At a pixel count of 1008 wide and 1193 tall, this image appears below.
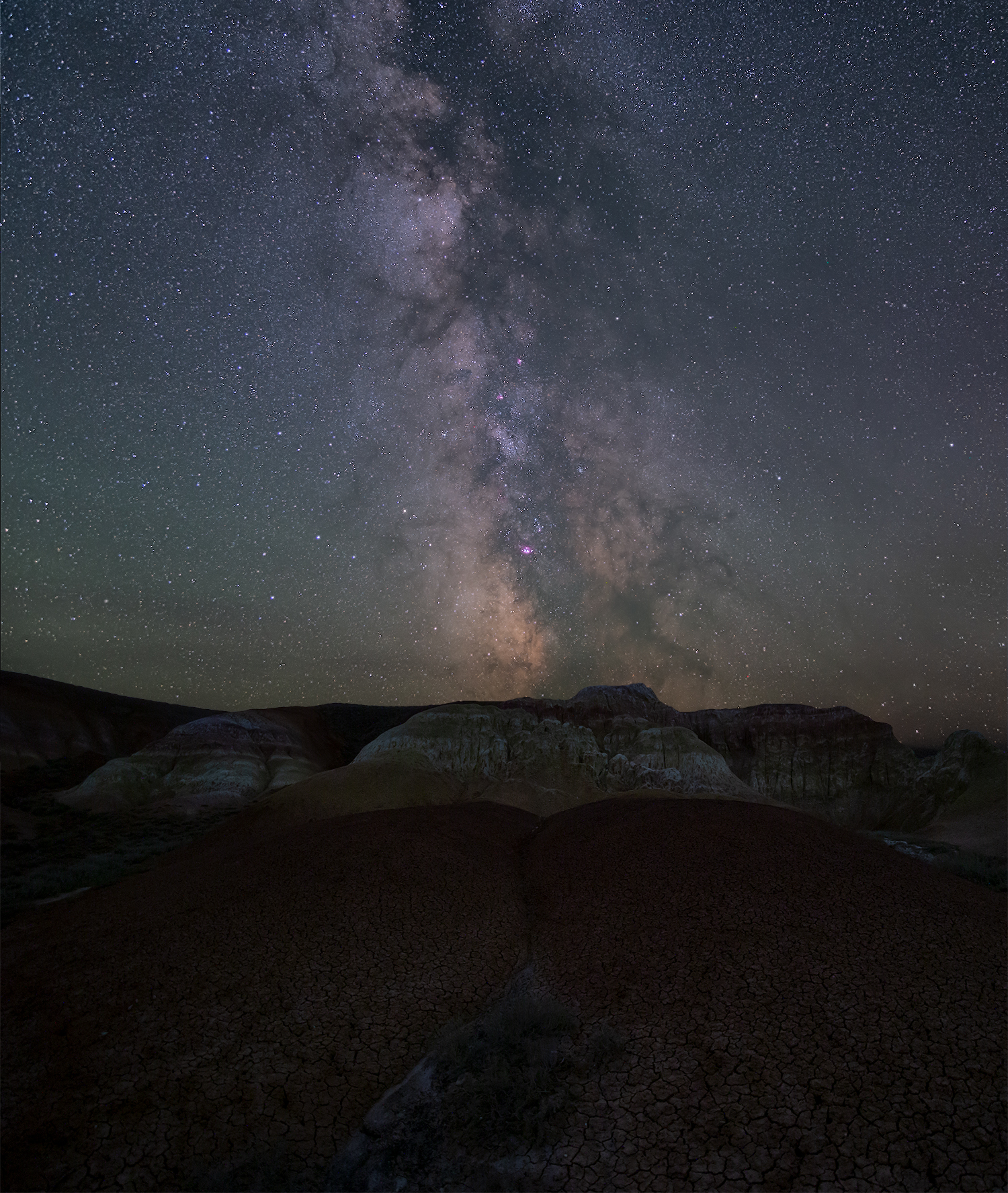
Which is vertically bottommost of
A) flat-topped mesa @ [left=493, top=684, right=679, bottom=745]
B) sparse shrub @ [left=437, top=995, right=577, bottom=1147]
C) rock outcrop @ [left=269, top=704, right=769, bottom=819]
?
sparse shrub @ [left=437, top=995, right=577, bottom=1147]

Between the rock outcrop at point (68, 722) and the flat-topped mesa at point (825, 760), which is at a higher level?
the flat-topped mesa at point (825, 760)

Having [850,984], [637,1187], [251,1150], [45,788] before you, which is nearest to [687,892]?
[850,984]

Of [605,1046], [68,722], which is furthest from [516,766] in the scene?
[68,722]

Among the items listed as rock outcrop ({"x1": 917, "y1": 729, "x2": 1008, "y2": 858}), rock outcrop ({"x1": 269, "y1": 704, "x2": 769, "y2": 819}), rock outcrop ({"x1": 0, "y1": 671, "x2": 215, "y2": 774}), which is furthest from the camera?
rock outcrop ({"x1": 0, "y1": 671, "x2": 215, "y2": 774})

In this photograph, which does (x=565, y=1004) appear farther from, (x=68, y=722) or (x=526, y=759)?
(x=68, y=722)

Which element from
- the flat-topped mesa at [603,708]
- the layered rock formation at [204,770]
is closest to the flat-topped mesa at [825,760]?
the flat-topped mesa at [603,708]

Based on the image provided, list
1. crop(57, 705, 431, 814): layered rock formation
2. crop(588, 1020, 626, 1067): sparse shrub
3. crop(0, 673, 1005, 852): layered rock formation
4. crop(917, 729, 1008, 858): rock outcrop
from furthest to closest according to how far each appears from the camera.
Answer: crop(57, 705, 431, 814): layered rock formation < crop(917, 729, 1008, 858): rock outcrop < crop(0, 673, 1005, 852): layered rock formation < crop(588, 1020, 626, 1067): sparse shrub

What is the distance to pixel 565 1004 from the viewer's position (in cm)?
877

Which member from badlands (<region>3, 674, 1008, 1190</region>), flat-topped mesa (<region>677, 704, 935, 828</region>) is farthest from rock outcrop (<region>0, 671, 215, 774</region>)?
flat-topped mesa (<region>677, 704, 935, 828</region>)

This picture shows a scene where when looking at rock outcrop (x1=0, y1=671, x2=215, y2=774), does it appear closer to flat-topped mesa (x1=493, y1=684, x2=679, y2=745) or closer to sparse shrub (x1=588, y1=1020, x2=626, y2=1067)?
flat-topped mesa (x1=493, y1=684, x2=679, y2=745)

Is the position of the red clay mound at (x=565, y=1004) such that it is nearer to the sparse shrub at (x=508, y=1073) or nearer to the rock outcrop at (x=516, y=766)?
the sparse shrub at (x=508, y=1073)

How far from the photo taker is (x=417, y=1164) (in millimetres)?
6008

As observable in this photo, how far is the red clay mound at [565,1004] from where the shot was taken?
570 cm

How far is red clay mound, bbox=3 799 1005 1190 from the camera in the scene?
5.70 metres
